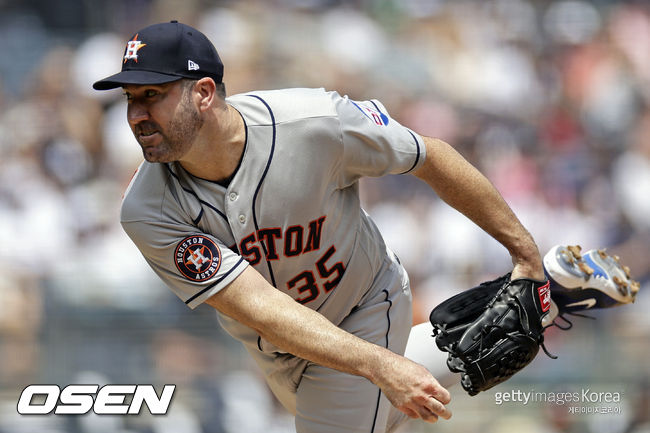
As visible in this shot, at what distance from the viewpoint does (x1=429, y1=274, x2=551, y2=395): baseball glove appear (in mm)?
3088

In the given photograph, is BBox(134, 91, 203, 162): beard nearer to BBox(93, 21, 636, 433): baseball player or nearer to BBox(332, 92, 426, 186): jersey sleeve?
BBox(93, 21, 636, 433): baseball player

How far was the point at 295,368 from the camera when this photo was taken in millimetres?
3266

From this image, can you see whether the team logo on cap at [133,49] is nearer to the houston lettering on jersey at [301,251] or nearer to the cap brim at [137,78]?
the cap brim at [137,78]

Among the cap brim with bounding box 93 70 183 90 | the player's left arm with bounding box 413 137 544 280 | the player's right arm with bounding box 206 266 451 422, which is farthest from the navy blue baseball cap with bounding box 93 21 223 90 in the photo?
the player's left arm with bounding box 413 137 544 280

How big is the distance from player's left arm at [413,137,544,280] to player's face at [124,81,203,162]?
87cm

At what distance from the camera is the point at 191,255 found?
2.83 m

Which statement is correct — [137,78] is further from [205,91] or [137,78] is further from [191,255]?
[191,255]

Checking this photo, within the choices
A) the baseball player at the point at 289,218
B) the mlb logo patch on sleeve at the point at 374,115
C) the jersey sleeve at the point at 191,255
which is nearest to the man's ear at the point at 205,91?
the baseball player at the point at 289,218

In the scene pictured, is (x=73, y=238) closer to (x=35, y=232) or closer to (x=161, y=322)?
(x=35, y=232)

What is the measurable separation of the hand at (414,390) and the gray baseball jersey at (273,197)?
60cm

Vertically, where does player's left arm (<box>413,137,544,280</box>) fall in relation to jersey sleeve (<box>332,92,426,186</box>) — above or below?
below

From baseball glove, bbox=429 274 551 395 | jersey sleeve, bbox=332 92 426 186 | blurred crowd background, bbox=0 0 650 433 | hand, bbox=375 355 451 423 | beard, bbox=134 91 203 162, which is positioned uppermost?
beard, bbox=134 91 203 162

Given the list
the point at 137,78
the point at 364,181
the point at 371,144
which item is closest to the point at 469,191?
the point at 371,144

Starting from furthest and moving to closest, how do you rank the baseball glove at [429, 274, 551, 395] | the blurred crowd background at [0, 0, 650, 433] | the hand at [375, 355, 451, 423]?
1. the blurred crowd background at [0, 0, 650, 433]
2. the baseball glove at [429, 274, 551, 395]
3. the hand at [375, 355, 451, 423]
